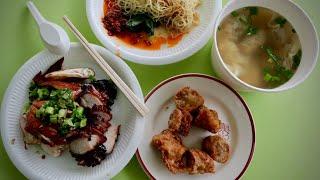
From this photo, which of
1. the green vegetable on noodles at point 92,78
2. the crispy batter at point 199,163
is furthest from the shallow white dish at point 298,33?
the green vegetable on noodles at point 92,78

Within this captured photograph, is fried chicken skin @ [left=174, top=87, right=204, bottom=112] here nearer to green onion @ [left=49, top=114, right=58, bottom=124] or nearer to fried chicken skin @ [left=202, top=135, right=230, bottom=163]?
fried chicken skin @ [left=202, top=135, right=230, bottom=163]

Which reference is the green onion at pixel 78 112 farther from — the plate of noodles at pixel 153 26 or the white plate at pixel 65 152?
the plate of noodles at pixel 153 26

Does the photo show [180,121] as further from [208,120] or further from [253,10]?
[253,10]

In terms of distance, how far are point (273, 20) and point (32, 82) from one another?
3.52 ft

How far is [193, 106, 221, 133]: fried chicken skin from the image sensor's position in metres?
1.69

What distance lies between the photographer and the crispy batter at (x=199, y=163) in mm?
1644

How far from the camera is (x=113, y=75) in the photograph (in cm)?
169

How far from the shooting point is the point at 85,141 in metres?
1.61

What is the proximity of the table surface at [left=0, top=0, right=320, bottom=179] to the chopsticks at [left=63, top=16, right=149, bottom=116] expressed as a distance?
0.14m

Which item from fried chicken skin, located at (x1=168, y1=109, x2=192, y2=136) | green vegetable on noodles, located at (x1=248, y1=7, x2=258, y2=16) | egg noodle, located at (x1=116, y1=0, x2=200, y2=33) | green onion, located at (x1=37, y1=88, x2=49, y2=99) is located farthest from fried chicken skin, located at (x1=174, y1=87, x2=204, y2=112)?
green onion, located at (x1=37, y1=88, x2=49, y2=99)

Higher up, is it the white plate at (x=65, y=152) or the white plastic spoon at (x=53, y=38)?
the white plastic spoon at (x=53, y=38)

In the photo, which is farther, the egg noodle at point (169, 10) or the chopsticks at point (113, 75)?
the egg noodle at point (169, 10)

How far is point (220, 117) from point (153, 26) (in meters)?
0.53

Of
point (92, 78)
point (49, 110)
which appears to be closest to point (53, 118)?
point (49, 110)
